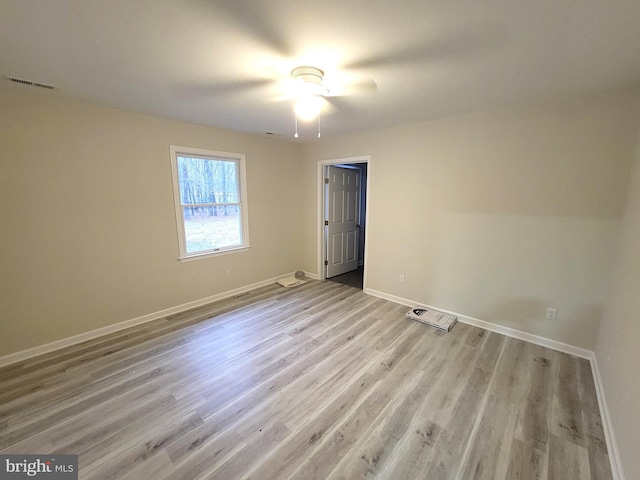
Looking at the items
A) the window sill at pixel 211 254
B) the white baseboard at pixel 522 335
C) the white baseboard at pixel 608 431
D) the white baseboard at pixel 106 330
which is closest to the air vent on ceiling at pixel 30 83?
the window sill at pixel 211 254

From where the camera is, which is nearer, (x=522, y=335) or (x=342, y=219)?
(x=522, y=335)

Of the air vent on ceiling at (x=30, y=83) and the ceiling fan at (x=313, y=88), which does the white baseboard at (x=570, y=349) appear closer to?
the ceiling fan at (x=313, y=88)

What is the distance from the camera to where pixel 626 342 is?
1.60m

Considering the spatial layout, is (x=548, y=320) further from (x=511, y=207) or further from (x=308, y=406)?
(x=308, y=406)

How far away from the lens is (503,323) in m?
2.87

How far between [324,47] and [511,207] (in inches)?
Answer: 95.3

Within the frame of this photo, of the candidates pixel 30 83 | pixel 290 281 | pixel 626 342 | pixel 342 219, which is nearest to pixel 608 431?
pixel 626 342

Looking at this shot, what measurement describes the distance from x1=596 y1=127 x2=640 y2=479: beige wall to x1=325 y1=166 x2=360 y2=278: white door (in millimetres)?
3403

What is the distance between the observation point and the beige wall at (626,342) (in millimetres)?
1352

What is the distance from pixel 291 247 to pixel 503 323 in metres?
3.32

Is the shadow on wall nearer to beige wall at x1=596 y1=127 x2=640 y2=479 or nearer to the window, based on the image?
beige wall at x1=596 y1=127 x2=640 y2=479

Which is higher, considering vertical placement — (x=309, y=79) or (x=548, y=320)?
(x=309, y=79)

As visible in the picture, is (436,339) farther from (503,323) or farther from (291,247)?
(291,247)

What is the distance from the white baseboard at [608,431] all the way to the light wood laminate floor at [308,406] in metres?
0.04
